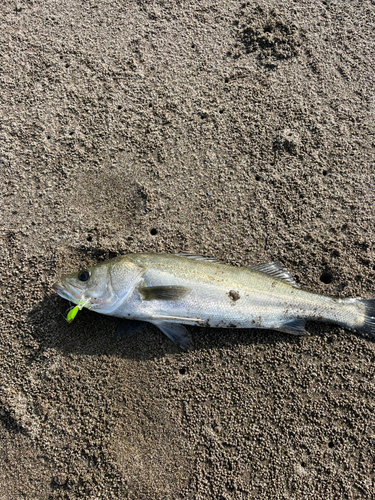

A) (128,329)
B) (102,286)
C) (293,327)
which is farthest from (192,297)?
(293,327)

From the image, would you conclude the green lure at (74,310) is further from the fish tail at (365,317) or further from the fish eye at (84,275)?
the fish tail at (365,317)

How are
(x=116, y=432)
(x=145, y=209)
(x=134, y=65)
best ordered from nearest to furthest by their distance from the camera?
(x=116, y=432) < (x=145, y=209) < (x=134, y=65)

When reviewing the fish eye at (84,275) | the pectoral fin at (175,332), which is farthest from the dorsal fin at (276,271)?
the fish eye at (84,275)

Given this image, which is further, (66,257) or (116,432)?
(66,257)

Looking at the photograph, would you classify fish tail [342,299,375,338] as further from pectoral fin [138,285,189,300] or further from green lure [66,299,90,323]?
green lure [66,299,90,323]

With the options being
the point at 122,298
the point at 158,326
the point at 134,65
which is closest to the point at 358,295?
the point at 158,326

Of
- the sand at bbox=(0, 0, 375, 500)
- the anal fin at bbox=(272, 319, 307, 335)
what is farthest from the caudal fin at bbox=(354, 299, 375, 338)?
the anal fin at bbox=(272, 319, 307, 335)

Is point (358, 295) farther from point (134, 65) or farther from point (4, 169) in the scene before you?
point (4, 169)
